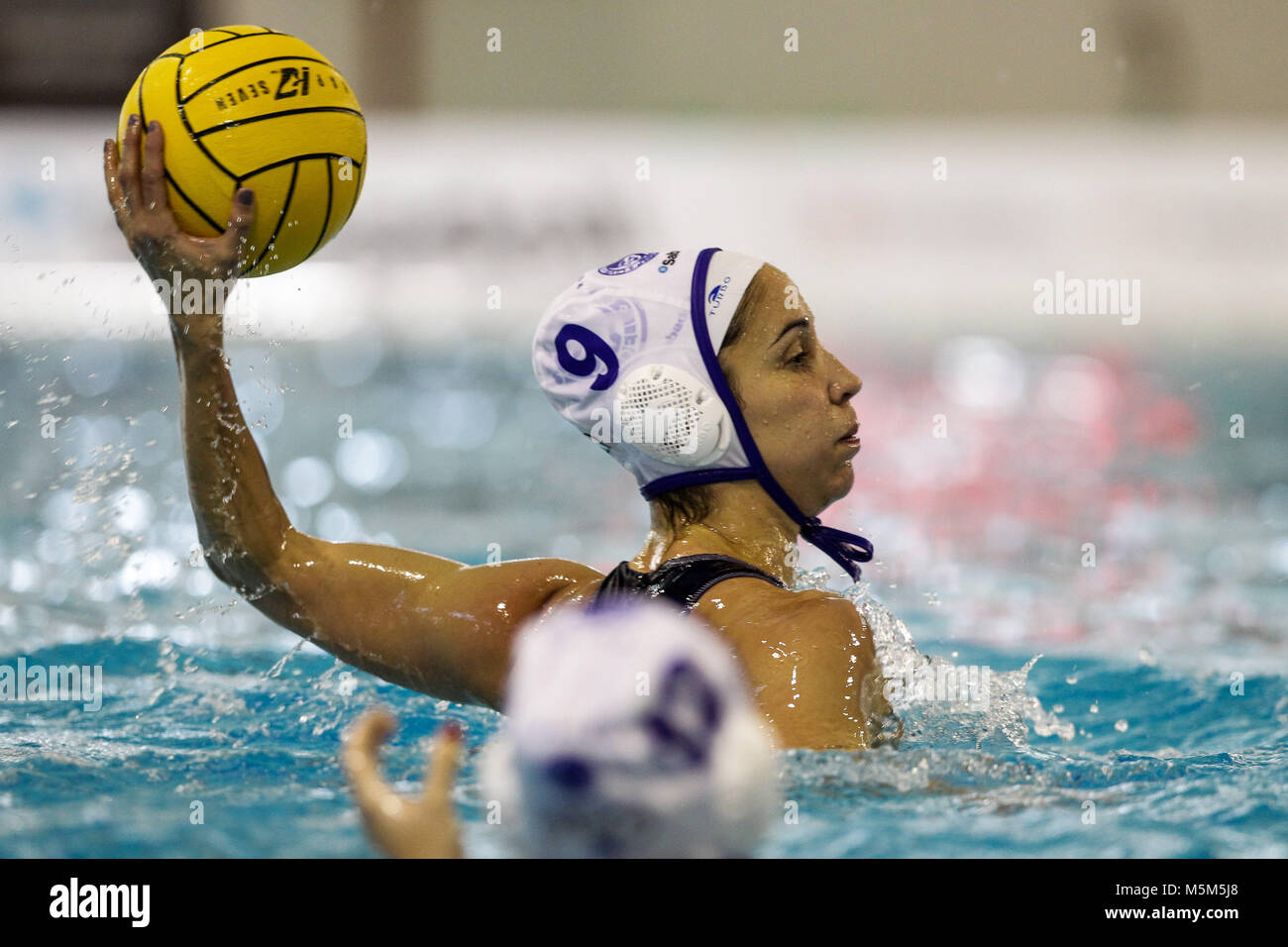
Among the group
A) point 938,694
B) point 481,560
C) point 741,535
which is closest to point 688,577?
point 741,535

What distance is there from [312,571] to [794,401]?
0.87m

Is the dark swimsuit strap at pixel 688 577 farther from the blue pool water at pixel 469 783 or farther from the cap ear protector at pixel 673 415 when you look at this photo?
the blue pool water at pixel 469 783

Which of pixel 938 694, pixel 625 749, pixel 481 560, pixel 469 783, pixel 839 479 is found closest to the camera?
pixel 625 749

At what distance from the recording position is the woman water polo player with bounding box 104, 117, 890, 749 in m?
2.25

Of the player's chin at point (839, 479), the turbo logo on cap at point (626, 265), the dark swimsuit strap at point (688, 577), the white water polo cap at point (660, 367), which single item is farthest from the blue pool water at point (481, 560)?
the turbo logo on cap at point (626, 265)

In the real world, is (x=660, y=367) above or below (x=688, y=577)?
above

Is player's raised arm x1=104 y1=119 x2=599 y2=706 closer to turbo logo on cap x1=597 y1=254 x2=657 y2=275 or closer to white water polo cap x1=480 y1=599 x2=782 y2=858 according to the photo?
turbo logo on cap x1=597 y1=254 x2=657 y2=275

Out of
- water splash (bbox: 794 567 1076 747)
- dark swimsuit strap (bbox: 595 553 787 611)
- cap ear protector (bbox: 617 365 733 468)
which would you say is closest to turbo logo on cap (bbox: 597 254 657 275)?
cap ear protector (bbox: 617 365 733 468)

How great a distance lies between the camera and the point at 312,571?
8.03 ft

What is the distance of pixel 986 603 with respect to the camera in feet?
16.1

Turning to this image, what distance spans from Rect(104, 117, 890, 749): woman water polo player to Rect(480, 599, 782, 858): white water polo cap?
3.32ft

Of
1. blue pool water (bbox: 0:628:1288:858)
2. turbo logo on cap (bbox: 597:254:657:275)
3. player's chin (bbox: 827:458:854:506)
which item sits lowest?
blue pool water (bbox: 0:628:1288:858)

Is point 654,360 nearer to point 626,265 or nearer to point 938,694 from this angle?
point 626,265
